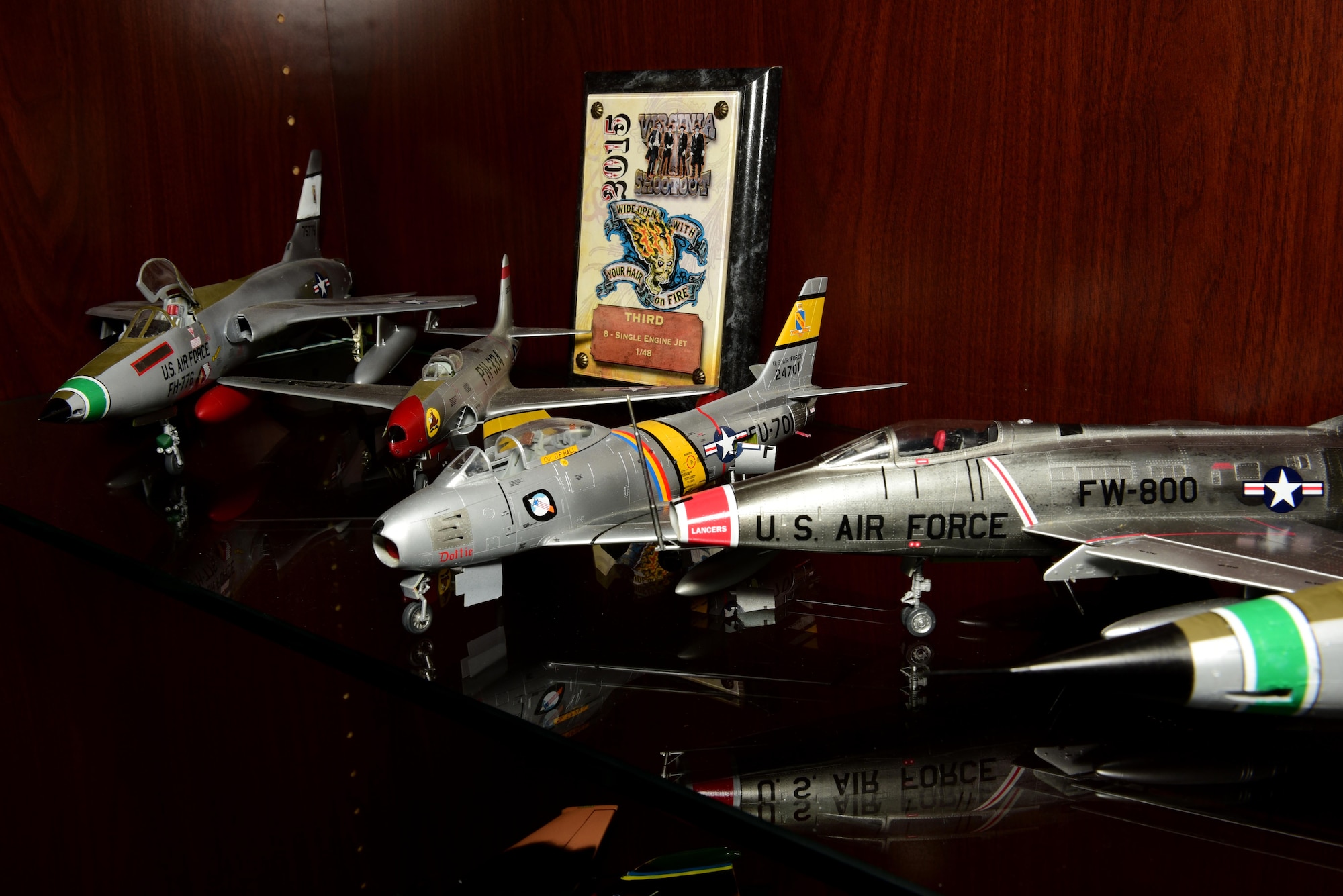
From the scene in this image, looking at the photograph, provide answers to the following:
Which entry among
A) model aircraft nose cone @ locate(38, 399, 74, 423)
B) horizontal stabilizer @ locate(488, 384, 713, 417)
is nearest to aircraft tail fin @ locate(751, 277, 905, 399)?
horizontal stabilizer @ locate(488, 384, 713, 417)

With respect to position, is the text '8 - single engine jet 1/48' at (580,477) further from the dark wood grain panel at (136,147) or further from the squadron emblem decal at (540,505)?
the dark wood grain panel at (136,147)

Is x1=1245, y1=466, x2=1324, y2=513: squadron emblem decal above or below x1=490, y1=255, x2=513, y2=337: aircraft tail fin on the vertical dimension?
below

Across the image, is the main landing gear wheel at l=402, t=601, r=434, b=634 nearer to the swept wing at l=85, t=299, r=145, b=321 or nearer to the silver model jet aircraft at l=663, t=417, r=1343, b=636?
the silver model jet aircraft at l=663, t=417, r=1343, b=636

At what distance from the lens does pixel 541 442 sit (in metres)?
2.40

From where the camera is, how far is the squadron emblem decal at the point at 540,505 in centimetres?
220

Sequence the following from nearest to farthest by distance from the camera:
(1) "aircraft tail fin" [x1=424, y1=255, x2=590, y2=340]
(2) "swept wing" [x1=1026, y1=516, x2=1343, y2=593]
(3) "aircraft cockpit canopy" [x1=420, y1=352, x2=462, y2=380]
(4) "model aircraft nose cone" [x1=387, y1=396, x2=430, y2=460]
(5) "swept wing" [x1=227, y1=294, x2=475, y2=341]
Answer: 1. (2) "swept wing" [x1=1026, y1=516, x2=1343, y2=593]
2. (4) "model aircraft nose cone" [x1=387, y1=396, x2=430, y2=460]
3. (3) "aircraft cockpit canopy" [x1=420, y1=352, x2=462, y2=380]
4. (5) "swept wing" [x1=227, y1=294, x2=475, y2=341]
5. (1) "aircraft tail fin" [x1=424, y1=255, x2=590, y2=340]

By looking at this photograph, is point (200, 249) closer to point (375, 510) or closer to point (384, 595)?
point (375, 510)

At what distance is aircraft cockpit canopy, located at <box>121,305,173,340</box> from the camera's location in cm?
305

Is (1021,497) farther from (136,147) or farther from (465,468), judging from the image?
(136,147)

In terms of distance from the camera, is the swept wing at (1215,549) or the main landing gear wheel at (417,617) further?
the main landing gear wheel at (417,617)

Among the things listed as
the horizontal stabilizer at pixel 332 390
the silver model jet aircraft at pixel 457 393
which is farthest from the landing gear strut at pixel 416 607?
the horizontal stabilizer at pixel 332 390

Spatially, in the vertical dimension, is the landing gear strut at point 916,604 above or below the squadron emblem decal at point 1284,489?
below

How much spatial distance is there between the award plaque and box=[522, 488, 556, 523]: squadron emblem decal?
94cm

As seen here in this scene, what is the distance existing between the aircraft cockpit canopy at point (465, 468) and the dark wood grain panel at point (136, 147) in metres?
1.97
